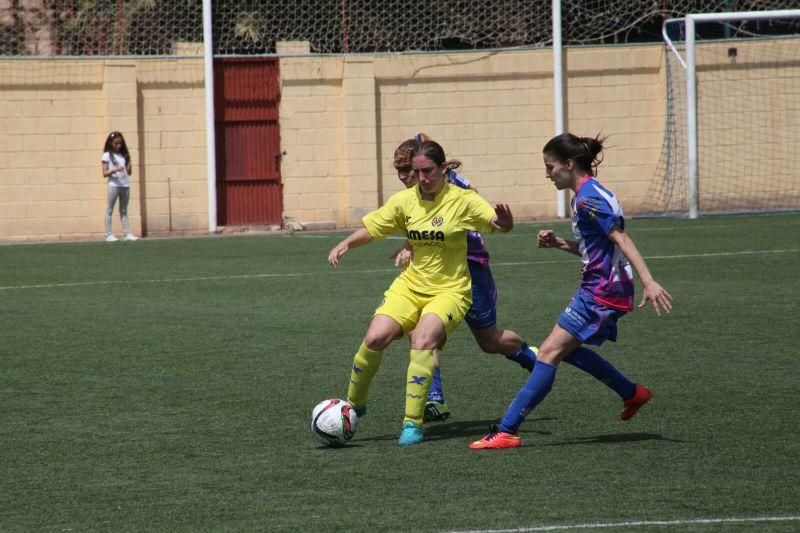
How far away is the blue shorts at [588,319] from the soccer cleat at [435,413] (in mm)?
1120

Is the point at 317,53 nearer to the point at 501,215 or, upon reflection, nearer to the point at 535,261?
the point at 535,261

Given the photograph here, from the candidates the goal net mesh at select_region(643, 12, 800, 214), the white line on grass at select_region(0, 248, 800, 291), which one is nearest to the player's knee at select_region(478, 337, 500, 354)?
the white line on grass at select_region(0, 248, 800, 291)

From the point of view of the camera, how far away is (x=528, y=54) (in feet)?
78.1

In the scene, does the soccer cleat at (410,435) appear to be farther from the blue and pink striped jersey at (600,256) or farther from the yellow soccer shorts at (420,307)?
the blue and pink striped jersey at (600,256)

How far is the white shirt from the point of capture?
21.4 m

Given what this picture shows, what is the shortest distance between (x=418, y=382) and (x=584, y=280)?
985mm

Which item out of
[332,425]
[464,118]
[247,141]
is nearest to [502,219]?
[332,425]

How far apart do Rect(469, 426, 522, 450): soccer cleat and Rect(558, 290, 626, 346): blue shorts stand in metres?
0.60

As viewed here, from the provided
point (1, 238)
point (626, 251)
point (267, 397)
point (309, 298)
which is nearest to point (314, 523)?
point (626, 251)

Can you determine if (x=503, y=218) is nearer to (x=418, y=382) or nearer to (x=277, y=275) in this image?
(x=418, y=382)

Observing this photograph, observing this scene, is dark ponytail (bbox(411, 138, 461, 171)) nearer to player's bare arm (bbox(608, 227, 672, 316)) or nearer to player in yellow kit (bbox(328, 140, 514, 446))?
player in yellow kit (bbox(328, 140, 514, 446))

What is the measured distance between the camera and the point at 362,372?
22.7 ft

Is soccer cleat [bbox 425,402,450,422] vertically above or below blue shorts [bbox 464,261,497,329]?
below

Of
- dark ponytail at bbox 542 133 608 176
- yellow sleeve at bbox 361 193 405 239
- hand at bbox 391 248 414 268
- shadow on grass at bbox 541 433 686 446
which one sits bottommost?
shadow on grass at bbox 541 433 686 446
